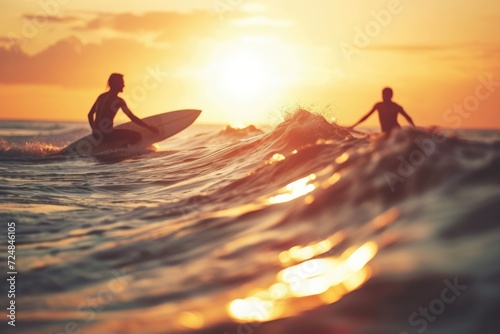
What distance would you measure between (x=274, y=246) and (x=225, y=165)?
20.9 ft

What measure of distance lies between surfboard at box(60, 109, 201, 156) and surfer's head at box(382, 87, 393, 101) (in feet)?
23.6

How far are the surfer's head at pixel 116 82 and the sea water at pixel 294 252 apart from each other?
699 centimetres

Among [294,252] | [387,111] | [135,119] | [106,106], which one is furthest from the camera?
[135,119]

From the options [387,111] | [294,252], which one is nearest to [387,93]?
[387,111]

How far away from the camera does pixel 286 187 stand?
6414 millimetres

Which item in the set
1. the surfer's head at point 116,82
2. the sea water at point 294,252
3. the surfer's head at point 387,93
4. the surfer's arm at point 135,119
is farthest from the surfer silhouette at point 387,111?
the surfer's head at point 116,82

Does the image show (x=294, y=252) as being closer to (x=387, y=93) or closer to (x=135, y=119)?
(x=387, y=93)

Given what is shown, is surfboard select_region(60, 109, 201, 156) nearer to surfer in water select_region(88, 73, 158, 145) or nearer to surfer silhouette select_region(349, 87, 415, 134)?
surfer in water select_region(88, 73, 158, 145)

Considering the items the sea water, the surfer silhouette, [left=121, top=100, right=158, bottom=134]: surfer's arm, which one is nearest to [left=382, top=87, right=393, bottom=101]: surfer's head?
the surfer silhouette

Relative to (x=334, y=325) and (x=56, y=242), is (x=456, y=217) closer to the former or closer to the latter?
(x=334, y=325)

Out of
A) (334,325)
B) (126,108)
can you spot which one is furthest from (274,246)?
(126,108)

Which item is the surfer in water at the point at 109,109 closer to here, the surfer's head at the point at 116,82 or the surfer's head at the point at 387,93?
the surfer's head at the point at 116,82

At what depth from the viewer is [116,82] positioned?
46.1 ft

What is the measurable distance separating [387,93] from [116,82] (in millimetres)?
7005
